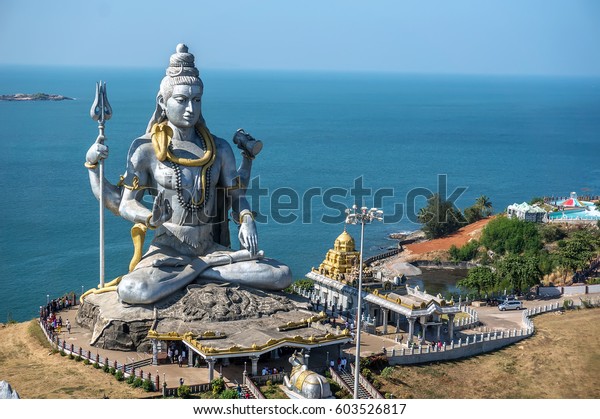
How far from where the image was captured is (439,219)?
58062 mm

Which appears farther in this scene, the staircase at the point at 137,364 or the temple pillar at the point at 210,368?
the staircase at the point at 137,364

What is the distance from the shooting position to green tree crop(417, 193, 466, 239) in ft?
188

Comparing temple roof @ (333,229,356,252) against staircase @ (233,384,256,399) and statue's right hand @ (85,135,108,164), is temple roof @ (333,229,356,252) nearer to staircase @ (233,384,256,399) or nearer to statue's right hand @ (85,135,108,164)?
statue's right hand @ (85,135,108,164)

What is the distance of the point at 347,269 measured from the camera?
36.4 metres

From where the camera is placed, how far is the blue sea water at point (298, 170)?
52812 millimetres

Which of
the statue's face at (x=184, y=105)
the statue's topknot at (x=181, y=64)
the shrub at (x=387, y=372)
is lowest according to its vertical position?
the shrub at (x=387, y=372)

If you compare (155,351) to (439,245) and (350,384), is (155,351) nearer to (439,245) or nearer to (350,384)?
(350,384)

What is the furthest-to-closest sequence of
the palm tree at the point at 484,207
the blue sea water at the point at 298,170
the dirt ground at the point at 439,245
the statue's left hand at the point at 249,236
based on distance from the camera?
the palm tree at the point at 484,207 < the blue sea water at the point at 298,170 < the dirt ground at the point at 439,245 < the statue's left hand at the point at 249,236

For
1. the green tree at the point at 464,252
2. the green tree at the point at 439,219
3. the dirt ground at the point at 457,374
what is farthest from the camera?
the green tree at the point at 439,219

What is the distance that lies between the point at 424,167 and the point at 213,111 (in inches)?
2143

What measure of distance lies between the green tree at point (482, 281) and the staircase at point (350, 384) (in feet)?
44.5

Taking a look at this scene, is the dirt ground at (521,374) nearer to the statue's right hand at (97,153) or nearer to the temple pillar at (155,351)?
the temple pillar at (155,351)

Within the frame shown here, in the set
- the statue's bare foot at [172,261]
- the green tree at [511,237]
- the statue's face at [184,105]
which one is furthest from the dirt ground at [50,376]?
the green tree at [511,237]

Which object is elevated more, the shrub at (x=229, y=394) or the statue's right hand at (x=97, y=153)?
the statue's right hand at (x=97, y=153)
